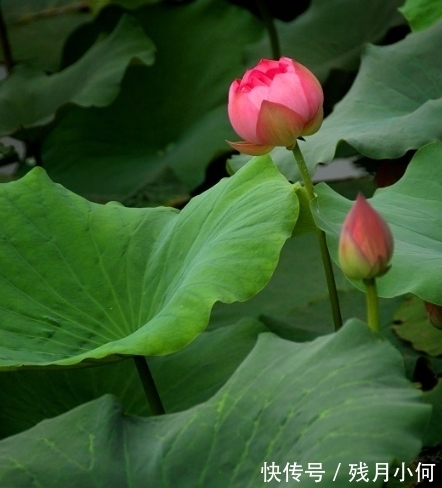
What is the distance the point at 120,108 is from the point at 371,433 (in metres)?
1.58

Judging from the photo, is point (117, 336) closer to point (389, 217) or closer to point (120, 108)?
point (389, 217)

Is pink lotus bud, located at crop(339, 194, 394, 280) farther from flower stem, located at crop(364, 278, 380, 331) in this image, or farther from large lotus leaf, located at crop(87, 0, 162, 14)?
large lotus leaf, located at crop(87, 0, 162, 14)

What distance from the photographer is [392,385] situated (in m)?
0.71

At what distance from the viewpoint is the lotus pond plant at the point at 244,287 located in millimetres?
714

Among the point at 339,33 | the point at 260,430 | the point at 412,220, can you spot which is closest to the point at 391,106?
the point at 412,220

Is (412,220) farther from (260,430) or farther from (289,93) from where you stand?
(260,430)

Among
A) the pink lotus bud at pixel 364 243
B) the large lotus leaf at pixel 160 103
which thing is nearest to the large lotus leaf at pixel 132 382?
the pink lotus bud at pixel 364 243

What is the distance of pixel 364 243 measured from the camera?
0.68 metres

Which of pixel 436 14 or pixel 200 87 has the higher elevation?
pixel 436 14

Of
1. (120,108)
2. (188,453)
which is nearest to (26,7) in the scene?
(120,108)

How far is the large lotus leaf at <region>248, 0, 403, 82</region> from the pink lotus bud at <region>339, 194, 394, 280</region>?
131 centimetres

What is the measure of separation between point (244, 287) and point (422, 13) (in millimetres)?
861

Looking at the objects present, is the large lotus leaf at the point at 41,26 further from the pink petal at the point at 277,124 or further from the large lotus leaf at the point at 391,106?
the pink petal at the point at 277,124

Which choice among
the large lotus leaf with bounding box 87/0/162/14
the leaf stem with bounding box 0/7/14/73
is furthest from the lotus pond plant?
the leaf stem with bounding box 0/7/14/73
